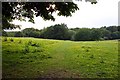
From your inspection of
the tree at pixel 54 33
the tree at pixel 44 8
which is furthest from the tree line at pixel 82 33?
the tree at pixel 44 8

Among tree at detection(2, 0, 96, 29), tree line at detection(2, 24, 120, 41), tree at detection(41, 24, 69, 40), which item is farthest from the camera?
tree at detection(41, 24, 69, 40)

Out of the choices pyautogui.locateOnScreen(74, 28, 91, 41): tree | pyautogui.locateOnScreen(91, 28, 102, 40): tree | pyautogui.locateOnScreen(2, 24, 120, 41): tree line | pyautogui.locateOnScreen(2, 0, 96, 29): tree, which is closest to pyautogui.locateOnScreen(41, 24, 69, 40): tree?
pyautogui.locateOnScreen(2, 24, 120, 41): tree line

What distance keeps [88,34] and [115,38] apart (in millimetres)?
4964

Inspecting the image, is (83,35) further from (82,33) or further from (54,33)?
(54,33)

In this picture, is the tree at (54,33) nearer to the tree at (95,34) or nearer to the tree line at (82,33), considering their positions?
the tree line at (82,33)

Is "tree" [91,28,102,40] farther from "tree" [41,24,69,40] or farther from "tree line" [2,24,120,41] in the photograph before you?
"tree" [41,24,69,40]

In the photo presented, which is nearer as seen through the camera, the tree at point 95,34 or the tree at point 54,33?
the tree at point 95,34

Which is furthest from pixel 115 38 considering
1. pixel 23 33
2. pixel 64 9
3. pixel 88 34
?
pixel 64 9

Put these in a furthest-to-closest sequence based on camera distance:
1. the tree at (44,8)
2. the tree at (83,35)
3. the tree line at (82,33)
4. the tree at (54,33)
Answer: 1. the tree at (54,33)
2. the tree at (83,35)
3. the tree line at (82,33)
4. the tree at (44,8)

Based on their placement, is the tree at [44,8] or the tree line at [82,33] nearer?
the tree at [44,8]

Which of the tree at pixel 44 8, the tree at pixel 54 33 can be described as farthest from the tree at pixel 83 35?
the tree at pixel 44 8

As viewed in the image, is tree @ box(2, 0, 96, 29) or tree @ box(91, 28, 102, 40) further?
tree @ box(91, 28, 102, 40)

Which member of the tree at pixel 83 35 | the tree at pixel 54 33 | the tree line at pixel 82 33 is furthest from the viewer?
the tree at pixel 54 33

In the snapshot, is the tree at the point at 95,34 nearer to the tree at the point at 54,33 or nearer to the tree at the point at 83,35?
the tree at the point at 83,35
